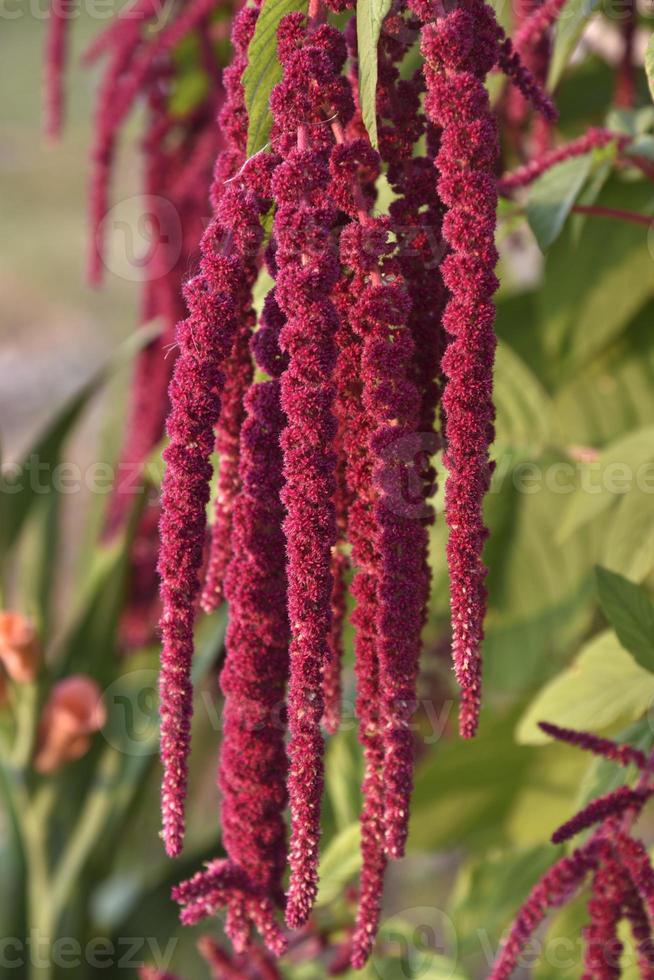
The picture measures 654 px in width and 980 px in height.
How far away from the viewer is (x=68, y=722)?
92 cm

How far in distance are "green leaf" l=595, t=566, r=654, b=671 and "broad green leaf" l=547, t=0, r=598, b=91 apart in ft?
0.82

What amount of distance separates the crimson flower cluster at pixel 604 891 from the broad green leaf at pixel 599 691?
4.1 inches

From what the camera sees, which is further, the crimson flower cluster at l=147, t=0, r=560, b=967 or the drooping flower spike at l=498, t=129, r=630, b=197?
the drooping flower spike at l=498, t=129, r=630, b=197

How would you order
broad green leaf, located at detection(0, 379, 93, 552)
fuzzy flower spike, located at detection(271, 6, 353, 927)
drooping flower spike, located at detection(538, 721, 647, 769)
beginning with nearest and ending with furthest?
fuzzy flower spike, located at detection(271, 6, 353, 927)
drooping flower spike, located at detection(538, 721, 647, 769)
broad green leaf, located at detection(0, 379, 93, 552)

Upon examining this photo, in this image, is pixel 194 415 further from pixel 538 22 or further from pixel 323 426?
pixel 538 22

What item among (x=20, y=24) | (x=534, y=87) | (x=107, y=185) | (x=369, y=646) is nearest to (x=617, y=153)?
(x=534, y=87)

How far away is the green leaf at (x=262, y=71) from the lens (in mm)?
382

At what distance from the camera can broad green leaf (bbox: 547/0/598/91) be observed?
507 millimetres

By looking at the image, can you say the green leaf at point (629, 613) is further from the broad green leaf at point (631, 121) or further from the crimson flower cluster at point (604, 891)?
the broad green leaf at point (631, 121)

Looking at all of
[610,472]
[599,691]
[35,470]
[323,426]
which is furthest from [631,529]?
[35,470]

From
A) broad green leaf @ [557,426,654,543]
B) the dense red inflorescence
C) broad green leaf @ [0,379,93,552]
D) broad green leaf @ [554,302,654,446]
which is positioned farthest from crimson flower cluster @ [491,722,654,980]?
broad green leaf @ [0,379,93,552]

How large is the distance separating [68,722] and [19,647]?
9cm

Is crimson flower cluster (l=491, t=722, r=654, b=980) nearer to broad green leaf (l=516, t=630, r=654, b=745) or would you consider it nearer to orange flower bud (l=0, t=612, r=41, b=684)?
broad green leaf (l=516, t=630, r=654, b=745)

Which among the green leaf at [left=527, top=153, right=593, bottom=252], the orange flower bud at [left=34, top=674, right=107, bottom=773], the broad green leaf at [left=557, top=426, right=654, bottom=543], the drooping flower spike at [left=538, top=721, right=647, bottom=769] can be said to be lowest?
the orange flower bud at [left=34, top=674, right=107, bottom=773]
